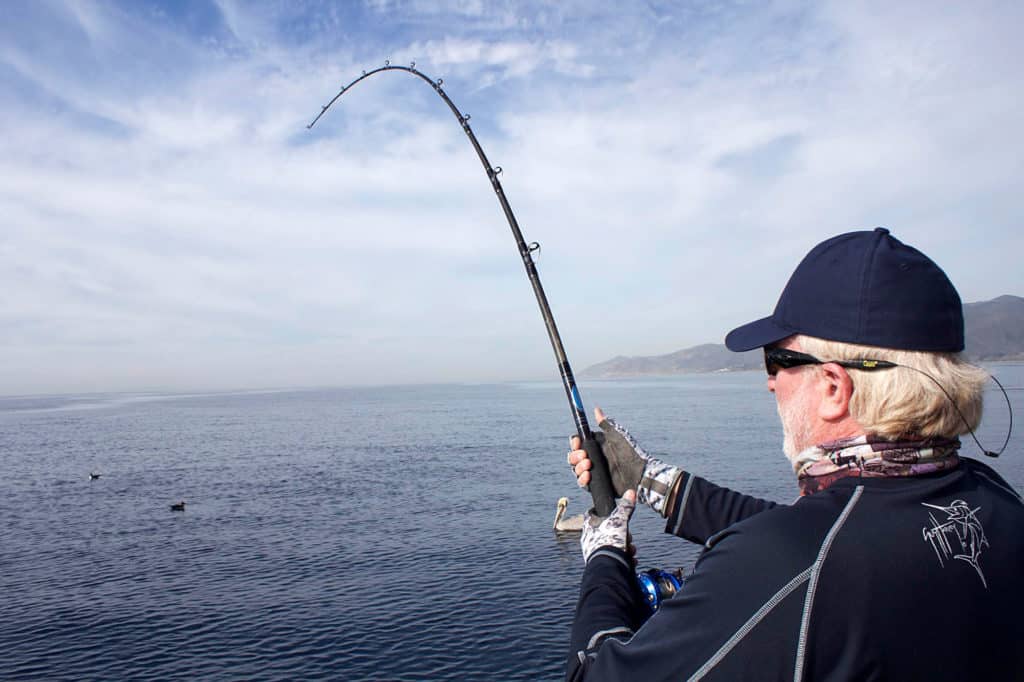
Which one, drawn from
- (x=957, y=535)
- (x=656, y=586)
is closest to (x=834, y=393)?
(x=957, y=535)

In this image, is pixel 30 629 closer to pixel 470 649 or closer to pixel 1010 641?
pixel 470 649

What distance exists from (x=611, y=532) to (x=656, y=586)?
1.19 feet

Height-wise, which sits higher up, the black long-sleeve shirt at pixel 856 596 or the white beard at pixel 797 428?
the white beard at pixel 797 428

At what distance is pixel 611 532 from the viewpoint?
3.07 meters

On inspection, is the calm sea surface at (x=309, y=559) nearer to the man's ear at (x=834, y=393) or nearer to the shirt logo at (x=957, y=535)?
the man's ear at (x=834, y=393)

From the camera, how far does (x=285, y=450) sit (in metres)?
71.9

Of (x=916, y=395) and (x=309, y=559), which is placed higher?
(x=916, y=395)

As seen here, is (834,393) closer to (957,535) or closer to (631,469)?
(957,535)

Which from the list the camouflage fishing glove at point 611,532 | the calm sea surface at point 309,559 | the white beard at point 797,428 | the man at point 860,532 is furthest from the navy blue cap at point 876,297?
the calm sea surface at point 309,559

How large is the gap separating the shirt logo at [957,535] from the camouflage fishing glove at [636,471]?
1.43 m

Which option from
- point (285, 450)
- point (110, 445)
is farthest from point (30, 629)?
point (110, 445)

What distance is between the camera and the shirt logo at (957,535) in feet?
6.28

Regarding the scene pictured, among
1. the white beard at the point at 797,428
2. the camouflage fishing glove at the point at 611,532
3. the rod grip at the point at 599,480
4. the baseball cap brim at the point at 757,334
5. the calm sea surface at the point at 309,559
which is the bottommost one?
the calm sea surface at the point at 309,559

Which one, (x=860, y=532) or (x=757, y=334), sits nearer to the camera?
(x=860, y=532)
